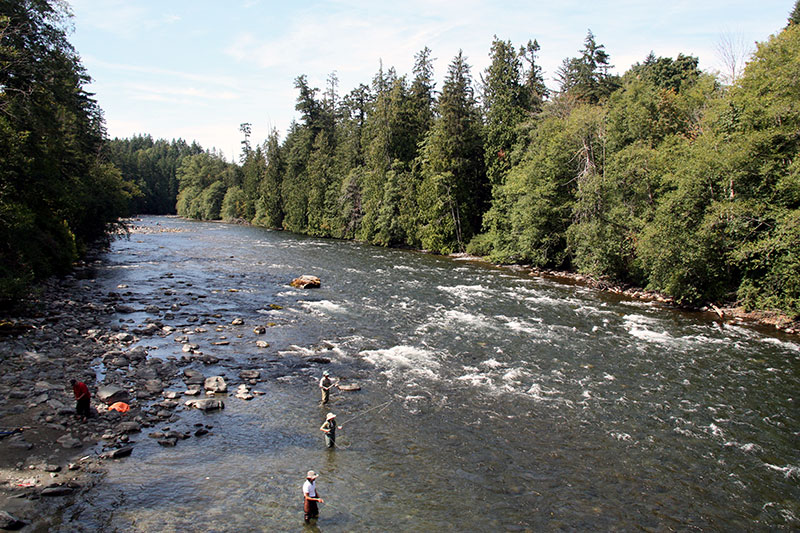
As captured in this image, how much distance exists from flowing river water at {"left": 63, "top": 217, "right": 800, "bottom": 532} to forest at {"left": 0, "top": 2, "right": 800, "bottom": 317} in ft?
18.8

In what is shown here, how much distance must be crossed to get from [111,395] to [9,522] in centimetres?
608

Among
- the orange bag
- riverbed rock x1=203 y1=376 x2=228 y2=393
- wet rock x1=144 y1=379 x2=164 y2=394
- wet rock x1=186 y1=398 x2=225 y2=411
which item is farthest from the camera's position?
riverbed rock x1=203 y1=376 x2=228 y2=393

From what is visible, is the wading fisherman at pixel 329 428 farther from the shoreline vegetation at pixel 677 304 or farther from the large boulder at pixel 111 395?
the shoreline vegetation at pixel 677 304

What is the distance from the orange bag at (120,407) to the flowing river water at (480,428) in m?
1.94

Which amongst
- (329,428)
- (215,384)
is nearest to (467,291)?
(215,384)

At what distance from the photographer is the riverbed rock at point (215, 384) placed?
15.8 m

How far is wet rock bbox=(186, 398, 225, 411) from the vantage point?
47.3 feet

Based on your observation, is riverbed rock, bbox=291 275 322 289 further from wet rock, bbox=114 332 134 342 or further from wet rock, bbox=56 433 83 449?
wet rock, bbox=56 433 83 449

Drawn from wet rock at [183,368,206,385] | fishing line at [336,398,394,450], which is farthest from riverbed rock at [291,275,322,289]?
fishing line at [336,398,394,450]

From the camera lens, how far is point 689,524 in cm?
994

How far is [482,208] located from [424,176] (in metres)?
8.94

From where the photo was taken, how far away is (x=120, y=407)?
A: 13891mm

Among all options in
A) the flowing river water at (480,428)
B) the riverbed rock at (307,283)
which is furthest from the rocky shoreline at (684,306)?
the riverbed rock at (307,283)

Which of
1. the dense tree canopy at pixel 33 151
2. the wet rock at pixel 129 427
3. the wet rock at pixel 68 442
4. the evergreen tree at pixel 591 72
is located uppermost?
the evergreen tree at pixel 591 72
